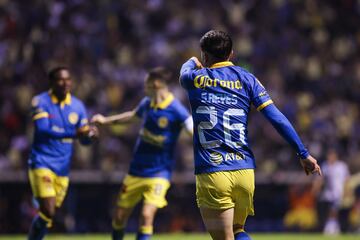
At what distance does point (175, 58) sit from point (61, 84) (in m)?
10.3

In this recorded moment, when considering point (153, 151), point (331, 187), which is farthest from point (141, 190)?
point (331, 187)

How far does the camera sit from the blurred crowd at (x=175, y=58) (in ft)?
65.6

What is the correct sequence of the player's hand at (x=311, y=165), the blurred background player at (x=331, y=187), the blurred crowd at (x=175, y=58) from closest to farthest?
the player's hand at (x=311, y=165) → the blurred crowd at (x=175, y=58) → the blurred background player at (x=331, y=187)

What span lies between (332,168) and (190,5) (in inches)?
251

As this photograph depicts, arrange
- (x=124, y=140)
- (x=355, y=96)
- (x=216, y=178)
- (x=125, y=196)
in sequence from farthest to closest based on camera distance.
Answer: (x=355, y=96), (x=124, y=140), (x=125, y=196), (x=216, y=178)

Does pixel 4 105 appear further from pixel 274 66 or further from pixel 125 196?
pixel 125 196

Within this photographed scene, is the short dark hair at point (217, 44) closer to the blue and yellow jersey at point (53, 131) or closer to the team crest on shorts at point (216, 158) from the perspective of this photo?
the team crest on shorts at point (216, 158)

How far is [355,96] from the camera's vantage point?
22.5 meters

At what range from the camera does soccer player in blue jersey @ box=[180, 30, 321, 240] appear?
799cm

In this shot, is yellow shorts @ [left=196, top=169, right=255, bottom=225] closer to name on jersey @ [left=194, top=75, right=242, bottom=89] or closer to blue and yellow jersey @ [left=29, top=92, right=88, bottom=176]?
name on jersey @ [left=194, top=75, right=242, bottom=89]

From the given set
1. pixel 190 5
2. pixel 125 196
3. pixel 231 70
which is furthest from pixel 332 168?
pixel 231 70

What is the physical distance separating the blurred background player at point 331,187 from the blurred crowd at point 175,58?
49cm

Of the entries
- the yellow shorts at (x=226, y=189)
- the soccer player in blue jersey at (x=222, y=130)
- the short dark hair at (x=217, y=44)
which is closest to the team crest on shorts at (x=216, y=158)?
the soccer player in blue jersey at (x=222, y=130)

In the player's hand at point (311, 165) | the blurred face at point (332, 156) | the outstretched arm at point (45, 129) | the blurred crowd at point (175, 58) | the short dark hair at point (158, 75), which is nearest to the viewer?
the player's hand at point (311, 165)
